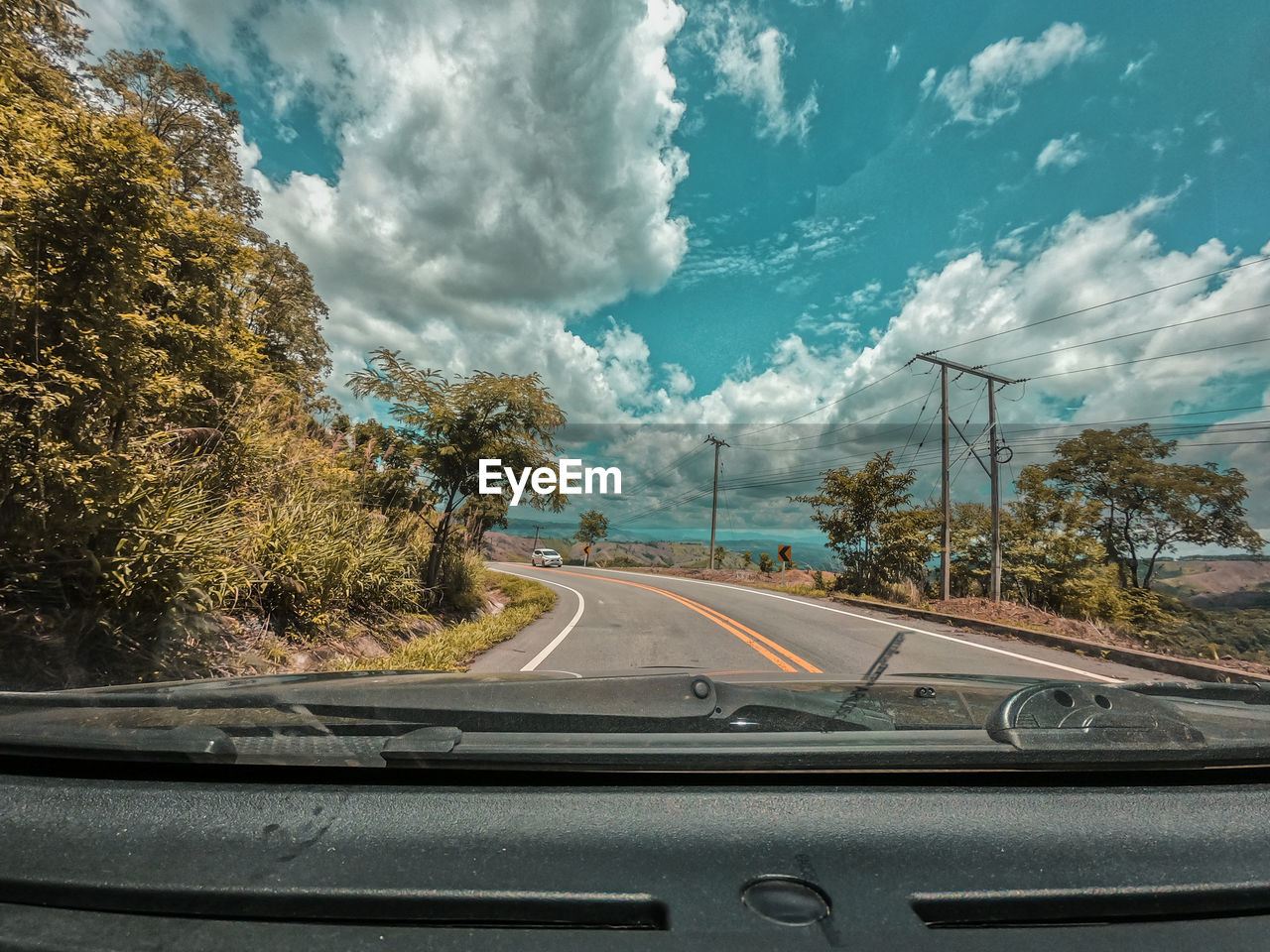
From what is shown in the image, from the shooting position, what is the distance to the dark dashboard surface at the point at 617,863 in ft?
3.60

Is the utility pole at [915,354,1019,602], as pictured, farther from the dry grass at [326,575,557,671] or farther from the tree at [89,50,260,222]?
the tree at [89,50,260,222]

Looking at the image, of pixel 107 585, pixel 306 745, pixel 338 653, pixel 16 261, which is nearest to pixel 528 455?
pixel 338 653

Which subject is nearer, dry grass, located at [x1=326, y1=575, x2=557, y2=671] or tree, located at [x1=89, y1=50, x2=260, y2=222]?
dry grass, located at [x1=326, y1=575, x2=557, y2=671]

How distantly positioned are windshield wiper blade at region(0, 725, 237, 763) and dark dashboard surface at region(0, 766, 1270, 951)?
0.06 meters

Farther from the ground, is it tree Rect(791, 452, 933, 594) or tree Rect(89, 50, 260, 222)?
tree Rect(89, 50, 260, 222)

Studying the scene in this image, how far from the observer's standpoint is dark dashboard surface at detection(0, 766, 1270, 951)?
110 centimetres

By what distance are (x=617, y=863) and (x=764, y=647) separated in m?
9.39

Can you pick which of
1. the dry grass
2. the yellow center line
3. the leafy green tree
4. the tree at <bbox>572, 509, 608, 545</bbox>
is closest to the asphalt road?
the yellow center line

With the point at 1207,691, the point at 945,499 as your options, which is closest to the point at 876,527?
the point at 945,499

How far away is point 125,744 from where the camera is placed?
4.86 ft

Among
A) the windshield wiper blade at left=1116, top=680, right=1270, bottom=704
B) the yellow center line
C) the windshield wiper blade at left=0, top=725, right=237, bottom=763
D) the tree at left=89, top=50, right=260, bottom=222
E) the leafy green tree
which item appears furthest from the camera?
the tree at left=89, top=50, right=260, bottom=222

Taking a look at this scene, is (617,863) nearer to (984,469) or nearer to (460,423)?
(460,423)

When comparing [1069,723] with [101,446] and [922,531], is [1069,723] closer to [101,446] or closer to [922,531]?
[101,446]

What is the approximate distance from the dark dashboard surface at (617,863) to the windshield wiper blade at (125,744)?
56mm
